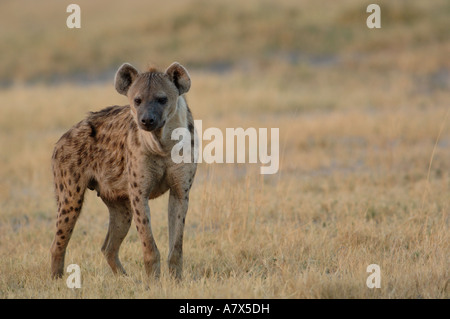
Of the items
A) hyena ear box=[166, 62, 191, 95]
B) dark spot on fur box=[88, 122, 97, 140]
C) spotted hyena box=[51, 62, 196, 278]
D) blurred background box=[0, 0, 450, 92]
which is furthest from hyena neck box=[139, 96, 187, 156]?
blurred background box=[0, 0, 450, 92]

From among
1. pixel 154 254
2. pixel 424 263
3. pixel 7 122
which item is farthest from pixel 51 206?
pixel 7 122

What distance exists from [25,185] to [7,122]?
4.16 m

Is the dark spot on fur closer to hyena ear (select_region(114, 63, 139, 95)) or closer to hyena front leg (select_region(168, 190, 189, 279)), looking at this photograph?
hyena ear (select_region(114, 63, 139, 95))

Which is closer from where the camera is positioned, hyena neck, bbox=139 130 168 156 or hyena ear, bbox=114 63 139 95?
hyena neck, bbox=139 130 168 156

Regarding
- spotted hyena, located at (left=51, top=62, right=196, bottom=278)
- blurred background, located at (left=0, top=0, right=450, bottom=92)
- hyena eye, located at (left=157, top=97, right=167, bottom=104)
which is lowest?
spotted hyena, located at (left=51, top=62, right=196, bottom=278)

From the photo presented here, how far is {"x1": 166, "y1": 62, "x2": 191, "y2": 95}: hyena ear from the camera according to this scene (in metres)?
5.12

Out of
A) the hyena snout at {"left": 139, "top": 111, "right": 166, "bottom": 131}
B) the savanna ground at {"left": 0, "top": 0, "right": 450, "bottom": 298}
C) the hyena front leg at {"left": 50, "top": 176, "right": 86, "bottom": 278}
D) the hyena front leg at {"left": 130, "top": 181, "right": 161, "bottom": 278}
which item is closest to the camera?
the hyena snout at {"left": 139, "top": 111, "right": 166, "bottom": 131}

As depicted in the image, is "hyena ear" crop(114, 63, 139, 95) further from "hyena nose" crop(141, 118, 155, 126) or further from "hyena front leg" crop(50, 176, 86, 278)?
"hyena front leg" crop(50, 176, 86, 278)

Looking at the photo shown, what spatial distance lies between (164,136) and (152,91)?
1.02 feet

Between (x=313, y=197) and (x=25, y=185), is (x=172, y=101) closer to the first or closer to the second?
(x=313, y=197)

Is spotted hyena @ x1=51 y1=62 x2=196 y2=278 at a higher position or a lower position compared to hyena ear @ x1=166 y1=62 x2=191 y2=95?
lower

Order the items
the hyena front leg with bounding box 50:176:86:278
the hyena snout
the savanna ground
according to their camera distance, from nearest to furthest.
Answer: the hyena snout → the savanna ground → the hyena front leg with bounding box 50:176:86:278

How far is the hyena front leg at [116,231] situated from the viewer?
5672 millimetres
